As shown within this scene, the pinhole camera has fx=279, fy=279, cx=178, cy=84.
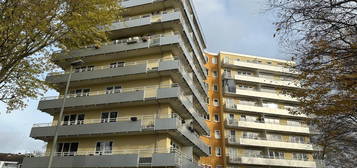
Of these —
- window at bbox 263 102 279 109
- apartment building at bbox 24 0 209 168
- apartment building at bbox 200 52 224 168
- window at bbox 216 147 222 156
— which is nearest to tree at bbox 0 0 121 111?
apartment building at bbox 24 0 209 168

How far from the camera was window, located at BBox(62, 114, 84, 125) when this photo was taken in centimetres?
2614

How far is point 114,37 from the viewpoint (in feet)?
98.3

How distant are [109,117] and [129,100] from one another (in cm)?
289

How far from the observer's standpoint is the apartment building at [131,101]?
2261cm

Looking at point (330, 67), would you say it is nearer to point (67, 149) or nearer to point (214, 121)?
point (67, 149)

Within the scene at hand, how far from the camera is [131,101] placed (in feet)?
79.2

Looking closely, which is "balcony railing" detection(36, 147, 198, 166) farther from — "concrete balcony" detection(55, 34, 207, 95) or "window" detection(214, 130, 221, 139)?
"window" detection(214, 130, 221, 139)

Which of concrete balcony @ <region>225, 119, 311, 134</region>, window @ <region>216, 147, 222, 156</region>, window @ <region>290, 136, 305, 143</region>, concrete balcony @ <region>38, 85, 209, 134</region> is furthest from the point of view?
window @ <region>290, 136, 305, 143</region>

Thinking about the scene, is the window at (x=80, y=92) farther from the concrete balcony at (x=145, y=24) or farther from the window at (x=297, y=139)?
the window at (x=297, y=139)

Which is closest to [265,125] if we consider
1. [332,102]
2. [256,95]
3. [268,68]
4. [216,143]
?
[256,95]

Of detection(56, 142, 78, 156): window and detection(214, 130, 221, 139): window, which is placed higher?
detection(214, 130, 221, 139): window

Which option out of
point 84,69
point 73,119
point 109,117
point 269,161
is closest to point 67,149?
point 73,119

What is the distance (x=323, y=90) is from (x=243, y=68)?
121ft

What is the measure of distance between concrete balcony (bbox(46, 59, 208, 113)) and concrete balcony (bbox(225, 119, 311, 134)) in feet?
51.0
